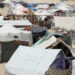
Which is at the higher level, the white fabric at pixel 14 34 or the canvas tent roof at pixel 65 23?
the white fabric at pixel 14 34

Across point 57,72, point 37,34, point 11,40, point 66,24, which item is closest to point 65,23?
point 66,24

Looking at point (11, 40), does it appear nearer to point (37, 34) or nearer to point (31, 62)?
point (37, 34)

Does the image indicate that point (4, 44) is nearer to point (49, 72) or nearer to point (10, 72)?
point (10, 72)

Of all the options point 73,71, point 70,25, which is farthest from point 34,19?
point 73,71

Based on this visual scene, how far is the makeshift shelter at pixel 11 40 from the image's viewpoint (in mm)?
9375

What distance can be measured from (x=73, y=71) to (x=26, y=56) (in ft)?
5.02

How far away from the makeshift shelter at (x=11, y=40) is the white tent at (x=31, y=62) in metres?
3.57

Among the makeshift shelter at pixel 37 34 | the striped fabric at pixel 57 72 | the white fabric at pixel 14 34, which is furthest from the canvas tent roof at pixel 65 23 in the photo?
the striped fabric at pixel 57 72

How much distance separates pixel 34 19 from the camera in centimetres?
1688

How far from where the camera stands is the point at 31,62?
17.5ft

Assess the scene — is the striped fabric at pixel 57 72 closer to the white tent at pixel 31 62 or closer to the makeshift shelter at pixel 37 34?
the white tent at pixel 31 62

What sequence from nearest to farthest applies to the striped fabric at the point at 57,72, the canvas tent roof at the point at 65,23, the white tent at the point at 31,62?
the striped fabric at the point at 57,72
the white tent at the point at 31,62
the canvas tent roof at the point at 65,23

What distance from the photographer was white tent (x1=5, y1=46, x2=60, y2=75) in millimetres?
5059

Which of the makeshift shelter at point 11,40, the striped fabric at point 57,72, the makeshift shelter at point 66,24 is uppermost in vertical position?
the striped fabric at point 57,72
